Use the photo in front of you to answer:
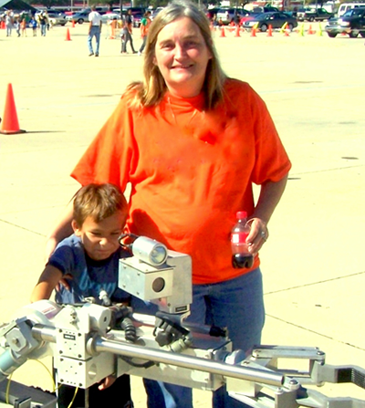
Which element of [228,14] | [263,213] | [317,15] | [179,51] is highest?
[179,51]

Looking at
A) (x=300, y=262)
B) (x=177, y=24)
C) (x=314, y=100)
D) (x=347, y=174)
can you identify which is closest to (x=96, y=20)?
(x=314, y=100)

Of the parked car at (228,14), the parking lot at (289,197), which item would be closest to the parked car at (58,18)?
the parked car at (228,14)

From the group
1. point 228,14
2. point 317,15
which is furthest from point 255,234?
point 317,15

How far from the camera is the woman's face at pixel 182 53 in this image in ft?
9.61

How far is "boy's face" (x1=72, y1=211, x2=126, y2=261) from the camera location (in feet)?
9.76

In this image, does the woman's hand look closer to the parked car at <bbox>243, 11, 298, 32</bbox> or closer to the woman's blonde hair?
the woman's blonde hair

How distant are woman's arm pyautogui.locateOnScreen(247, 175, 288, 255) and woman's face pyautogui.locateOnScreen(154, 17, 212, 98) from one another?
0.50m

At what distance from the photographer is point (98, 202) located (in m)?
2.95

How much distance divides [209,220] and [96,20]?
2747 centimetres

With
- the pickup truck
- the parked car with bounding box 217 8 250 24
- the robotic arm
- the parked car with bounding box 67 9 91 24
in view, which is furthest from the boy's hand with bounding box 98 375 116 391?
the pickup truck

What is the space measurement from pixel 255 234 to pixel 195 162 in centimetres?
33

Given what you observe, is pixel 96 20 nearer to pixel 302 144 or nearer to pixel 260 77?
pixel 260 77

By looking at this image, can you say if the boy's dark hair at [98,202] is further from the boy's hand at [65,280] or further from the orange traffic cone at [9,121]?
the orange traffic cone at [9,121]

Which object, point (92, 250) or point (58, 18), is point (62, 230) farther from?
point (58, 18)
